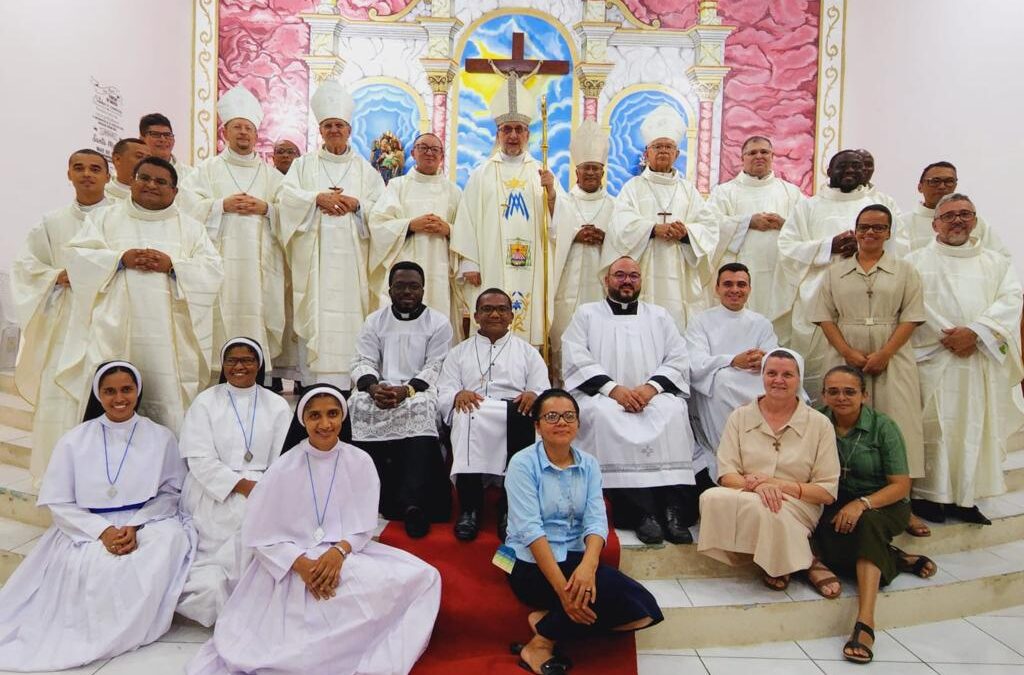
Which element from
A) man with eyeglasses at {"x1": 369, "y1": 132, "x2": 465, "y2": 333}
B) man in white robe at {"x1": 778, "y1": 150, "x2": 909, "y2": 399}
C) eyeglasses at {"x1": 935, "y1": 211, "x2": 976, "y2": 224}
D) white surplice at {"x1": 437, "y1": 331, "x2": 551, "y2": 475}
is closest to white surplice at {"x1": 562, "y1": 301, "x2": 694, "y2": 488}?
white surplice at {"x1": 437, "y1": 331, "x2": 551, "y2": 475}

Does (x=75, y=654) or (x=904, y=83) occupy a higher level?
(x=904, y=83)

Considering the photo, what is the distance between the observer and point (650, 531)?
3.94 metres

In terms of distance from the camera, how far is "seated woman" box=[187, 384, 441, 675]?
124 inches

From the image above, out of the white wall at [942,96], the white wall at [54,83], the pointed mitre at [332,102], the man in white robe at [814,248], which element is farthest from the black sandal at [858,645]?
the white wall at [54,83]

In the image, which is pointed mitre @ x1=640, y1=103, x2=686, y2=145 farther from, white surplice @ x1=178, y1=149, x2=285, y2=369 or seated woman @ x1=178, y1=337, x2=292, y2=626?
seated woman @ x1=178, y1=337, x2=292, y2=626

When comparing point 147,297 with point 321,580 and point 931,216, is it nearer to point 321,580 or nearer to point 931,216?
point 321,580

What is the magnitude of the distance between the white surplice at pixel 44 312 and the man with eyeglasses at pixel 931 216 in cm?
546

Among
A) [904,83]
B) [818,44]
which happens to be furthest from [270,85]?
[904,83]

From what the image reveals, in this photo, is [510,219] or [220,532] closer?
[220,532]

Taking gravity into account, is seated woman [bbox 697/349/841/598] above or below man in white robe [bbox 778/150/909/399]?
below

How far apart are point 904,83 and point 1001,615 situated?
669cm

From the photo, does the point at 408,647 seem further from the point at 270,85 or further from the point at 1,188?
the point at 270,85

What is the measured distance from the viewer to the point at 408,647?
3.24 metres

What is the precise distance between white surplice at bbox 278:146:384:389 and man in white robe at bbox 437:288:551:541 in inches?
45.7
